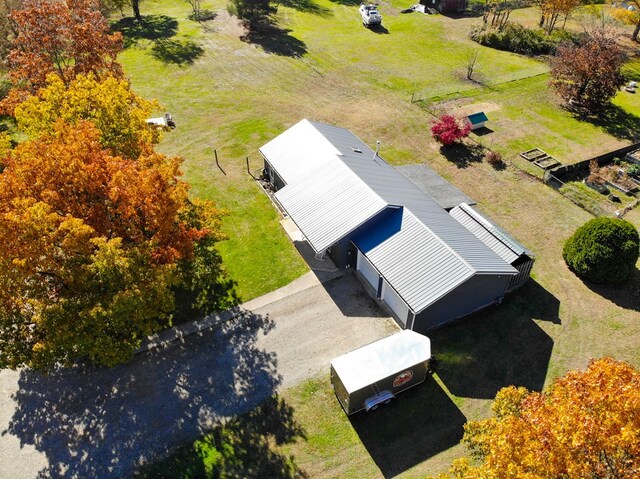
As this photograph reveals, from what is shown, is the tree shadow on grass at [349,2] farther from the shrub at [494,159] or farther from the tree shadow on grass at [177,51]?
the shrub at [494,159]

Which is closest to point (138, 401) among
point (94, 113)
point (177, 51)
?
point (94, 113)

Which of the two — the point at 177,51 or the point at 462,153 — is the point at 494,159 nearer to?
the point at 462,153

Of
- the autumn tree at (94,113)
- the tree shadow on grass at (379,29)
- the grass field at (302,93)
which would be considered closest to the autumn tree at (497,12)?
the grass field at (302,93)

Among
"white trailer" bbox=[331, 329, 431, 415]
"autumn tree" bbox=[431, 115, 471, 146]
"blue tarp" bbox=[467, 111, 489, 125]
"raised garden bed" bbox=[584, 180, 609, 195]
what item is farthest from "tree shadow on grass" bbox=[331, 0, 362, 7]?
"white trailer" bbox=[331, 329, 431, 415]

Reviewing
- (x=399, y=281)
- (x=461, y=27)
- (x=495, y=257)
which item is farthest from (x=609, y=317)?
(x=461, y=27)

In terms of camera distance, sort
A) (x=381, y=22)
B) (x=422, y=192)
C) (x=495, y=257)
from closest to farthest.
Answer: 1. (x=495, y=257)
2. (x=422, y=192)
3. (x=381, y=22)

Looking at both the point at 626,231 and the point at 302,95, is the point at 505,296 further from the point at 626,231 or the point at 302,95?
the point at 302,95
